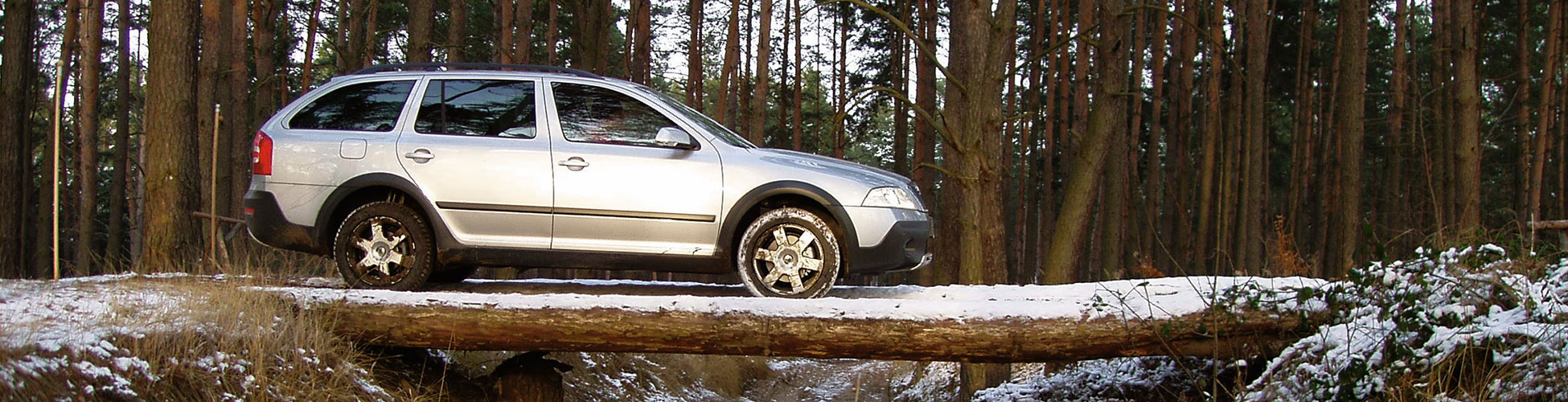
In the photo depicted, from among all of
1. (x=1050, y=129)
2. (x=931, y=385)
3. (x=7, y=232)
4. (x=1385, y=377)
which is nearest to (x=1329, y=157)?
(x=1050, y=129)

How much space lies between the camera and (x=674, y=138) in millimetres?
6523

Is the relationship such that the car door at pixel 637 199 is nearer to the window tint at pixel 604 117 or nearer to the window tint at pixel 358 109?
the window tint at pixel 604 117

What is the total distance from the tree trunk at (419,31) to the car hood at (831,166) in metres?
7.10

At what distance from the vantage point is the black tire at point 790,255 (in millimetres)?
6719

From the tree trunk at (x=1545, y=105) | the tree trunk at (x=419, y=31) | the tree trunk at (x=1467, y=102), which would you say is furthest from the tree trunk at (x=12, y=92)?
the tree trunk at (x=1545, y=105)

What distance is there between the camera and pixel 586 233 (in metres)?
6.71

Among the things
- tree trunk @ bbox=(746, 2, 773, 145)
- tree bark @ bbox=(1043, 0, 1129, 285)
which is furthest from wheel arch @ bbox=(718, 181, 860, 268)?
tree trunk @ bbox=(746, 2, 773, 145)

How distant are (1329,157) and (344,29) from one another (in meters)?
22.9

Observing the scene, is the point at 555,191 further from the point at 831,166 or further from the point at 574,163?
the point at 831,166

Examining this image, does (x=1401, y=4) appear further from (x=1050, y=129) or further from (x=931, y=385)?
(x=931, y=385)

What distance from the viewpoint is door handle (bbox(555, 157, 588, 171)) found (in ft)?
22.1

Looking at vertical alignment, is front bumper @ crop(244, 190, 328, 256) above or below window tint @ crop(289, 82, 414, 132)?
below

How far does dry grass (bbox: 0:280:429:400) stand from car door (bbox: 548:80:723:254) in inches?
57.7

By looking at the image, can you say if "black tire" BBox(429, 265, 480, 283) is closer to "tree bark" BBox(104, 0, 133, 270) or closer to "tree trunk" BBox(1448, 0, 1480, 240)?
"tree trunk" BBox(1448, 0, 1480, 240)
